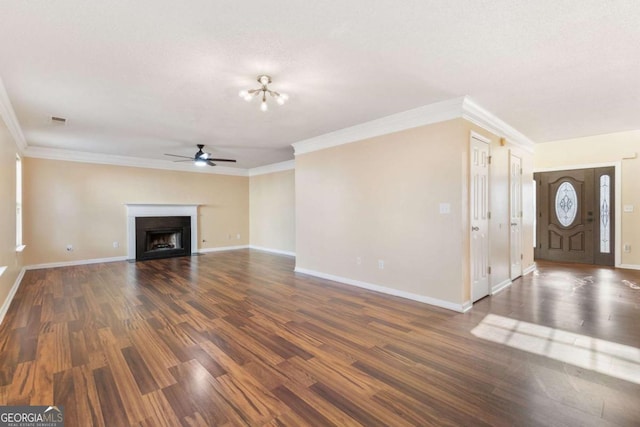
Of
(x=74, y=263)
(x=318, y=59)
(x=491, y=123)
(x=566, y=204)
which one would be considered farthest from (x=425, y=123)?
(x=74, y=263)

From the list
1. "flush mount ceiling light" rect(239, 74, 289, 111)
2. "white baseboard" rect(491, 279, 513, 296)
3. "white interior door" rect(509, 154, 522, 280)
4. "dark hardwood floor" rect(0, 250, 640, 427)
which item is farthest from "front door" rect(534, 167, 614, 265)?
"flush mount ceiling light" rect(239, 74, 289, 111)

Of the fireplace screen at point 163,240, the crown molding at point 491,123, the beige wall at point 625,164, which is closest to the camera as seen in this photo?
the crown molding at point 491,123

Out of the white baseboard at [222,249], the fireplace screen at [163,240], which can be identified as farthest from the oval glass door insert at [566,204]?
the fireplace screen at [163,240]

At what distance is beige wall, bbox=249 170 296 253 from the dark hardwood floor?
380 cm

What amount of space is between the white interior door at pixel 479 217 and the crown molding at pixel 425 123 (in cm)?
32

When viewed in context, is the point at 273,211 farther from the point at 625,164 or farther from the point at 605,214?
the point at 625,164

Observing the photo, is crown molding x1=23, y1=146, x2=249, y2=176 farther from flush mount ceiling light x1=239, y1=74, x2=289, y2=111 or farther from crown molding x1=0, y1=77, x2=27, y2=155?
flush mount ceiling light x1=239, y1=74, x2=289, y2=111

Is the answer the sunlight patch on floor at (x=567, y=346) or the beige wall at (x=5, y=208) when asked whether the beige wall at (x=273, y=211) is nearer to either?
the beige wall at (x=5, y=208)

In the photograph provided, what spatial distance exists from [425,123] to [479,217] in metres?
1.44

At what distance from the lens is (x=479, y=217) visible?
151 inches

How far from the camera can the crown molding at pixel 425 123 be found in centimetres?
347

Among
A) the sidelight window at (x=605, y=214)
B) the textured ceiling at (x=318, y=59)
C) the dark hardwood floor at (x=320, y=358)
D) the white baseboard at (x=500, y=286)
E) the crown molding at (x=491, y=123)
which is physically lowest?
the dark hardwood floor at (x=320, y=358)

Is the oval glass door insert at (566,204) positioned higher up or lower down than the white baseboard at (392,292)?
higher up

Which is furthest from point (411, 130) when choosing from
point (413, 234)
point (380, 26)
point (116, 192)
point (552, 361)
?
point (116, 192)
